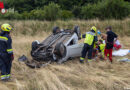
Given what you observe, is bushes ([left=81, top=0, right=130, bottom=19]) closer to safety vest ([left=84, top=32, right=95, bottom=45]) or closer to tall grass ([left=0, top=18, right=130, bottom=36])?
tall grass ([left=0, top=18, right=130, bottom=36])

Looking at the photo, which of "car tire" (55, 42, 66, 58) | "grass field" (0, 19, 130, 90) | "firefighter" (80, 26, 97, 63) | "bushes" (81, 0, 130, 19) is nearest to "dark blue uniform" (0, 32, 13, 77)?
"grass field" (0, 19, 130, 90)

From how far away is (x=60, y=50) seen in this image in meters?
5.69

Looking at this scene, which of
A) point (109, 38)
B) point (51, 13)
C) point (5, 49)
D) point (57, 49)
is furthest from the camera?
point (51, 13)

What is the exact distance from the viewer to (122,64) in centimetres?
615

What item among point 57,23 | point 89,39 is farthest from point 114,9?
point 89,39

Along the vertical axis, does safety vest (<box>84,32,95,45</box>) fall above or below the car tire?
above

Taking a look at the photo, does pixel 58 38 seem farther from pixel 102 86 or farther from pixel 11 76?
pixel 102 86

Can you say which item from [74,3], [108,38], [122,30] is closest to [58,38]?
[108,38]

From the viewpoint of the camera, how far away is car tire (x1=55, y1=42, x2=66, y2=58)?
5.68 metres

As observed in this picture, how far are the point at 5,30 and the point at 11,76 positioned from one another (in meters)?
1.48

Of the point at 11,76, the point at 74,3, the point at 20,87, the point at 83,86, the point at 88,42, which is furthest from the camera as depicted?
the point at 74,3

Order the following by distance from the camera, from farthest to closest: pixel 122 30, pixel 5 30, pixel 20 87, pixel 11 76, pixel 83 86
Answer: pixel 122 30, pixel 11 76, pixel 5 30, pixel 83 86, pixel 20 87

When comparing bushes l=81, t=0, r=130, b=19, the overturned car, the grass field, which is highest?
bushes l=81, t=0, r=130, b=19

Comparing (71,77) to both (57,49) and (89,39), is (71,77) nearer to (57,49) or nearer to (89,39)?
(57,49)
